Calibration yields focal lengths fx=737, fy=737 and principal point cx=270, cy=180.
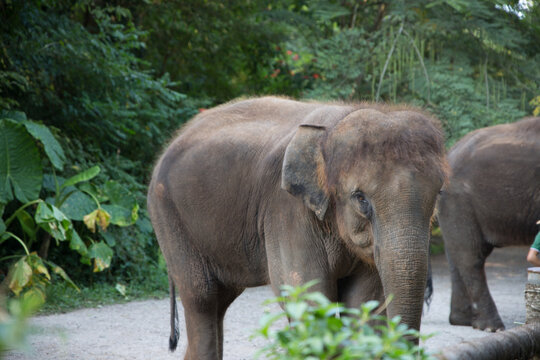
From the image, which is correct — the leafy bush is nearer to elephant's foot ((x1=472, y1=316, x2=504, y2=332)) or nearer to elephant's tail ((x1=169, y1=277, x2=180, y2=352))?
elephant's tail ((x1=169, y1=277, x2=180, y2=352))

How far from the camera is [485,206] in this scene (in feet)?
25.8

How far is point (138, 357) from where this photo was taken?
6.43 meters

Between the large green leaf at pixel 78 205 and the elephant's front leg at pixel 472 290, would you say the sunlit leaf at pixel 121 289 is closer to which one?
the large green leaf at pixel 78 205

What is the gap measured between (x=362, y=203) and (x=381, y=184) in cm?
15

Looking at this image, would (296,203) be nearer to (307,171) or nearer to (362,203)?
(307,171)

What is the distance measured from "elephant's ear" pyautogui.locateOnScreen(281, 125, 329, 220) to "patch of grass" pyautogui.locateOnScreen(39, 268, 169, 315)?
525 centimetres

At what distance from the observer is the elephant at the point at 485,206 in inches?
302

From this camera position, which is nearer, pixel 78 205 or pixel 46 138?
pixel 46 138

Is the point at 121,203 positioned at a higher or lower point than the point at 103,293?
higher

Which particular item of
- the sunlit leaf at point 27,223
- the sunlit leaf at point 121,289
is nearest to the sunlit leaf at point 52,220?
the sunlit leaf at point 27,223

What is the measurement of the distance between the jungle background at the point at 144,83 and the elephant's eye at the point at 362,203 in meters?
5.15

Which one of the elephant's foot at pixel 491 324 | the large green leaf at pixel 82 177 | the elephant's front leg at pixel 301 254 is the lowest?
the elephant's foot at pixel 491 324

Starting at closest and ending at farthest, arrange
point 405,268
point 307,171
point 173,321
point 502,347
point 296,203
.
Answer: point 405,268
point 502,347
point 307,171
point 296,203
point 173,321

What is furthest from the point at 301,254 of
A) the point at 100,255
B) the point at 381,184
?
the point at 100,255
